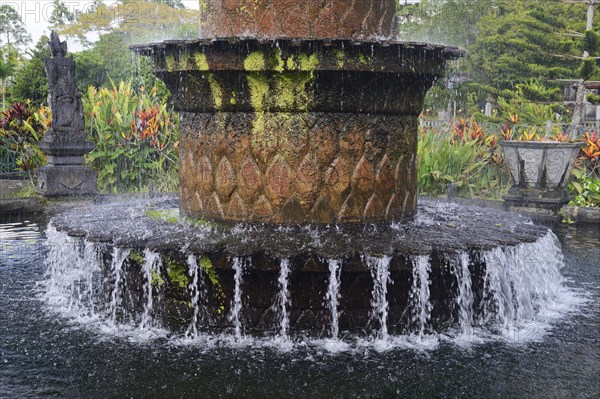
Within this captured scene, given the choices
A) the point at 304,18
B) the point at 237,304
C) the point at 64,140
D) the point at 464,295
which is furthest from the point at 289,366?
the point at 64,140

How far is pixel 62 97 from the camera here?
1012 centimetres

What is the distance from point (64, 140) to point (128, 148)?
1.92m

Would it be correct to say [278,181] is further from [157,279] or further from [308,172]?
[157,279]

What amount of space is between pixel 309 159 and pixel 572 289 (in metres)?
2.52

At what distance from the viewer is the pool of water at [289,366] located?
3.22 metres

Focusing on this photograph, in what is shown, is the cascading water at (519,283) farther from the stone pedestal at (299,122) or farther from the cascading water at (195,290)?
the cascading water at (195,290)

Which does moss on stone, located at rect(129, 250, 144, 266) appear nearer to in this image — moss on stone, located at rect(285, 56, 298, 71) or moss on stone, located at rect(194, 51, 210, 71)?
moss on stone, located at rect(194, 51, 210, 71)

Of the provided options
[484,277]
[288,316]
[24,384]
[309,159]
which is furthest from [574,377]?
[24,384]

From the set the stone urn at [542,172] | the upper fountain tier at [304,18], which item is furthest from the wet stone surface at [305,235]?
the stone urn at [542,172]

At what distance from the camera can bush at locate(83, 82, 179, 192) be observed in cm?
1180

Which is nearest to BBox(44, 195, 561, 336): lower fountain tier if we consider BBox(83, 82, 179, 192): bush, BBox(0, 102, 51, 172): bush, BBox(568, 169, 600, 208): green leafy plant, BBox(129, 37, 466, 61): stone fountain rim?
BBox(129, 37, 466, 61): stone fountain rim

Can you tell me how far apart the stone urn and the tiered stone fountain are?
498 centimetres

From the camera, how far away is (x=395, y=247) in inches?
153

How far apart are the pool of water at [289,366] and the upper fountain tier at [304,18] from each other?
2.03m
